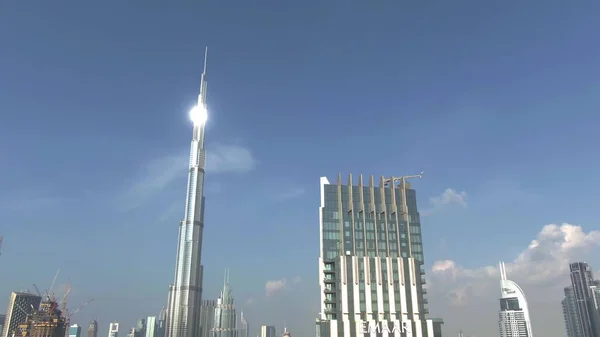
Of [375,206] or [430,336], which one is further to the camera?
[375,206]

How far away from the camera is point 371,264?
509 feet

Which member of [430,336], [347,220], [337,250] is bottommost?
[430,336]

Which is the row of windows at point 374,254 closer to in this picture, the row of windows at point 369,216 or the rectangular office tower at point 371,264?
the rectangular office tower at point 371,264

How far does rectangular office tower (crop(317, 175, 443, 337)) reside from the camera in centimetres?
14688

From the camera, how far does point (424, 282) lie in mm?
160250

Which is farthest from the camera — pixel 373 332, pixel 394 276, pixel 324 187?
pixel 324 187

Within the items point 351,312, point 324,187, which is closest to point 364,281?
point 351,312

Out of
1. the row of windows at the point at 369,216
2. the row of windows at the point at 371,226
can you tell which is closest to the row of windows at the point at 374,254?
the row of windows at the point at 371,226

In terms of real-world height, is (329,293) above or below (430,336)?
above

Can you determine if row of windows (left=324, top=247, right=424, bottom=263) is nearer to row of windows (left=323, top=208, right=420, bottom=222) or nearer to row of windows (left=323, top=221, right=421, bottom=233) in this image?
row of windows (left=323, top=221, right=421, bottom=233)

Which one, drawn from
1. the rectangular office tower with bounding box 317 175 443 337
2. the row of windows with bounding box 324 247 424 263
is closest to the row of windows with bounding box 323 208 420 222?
the rectangular office tower with bounding box 317 175 443 337

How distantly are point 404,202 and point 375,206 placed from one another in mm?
12841

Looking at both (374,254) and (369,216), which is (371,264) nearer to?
(374,254)

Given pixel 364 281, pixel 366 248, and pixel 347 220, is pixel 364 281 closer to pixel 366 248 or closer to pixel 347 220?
pixel 366 248
